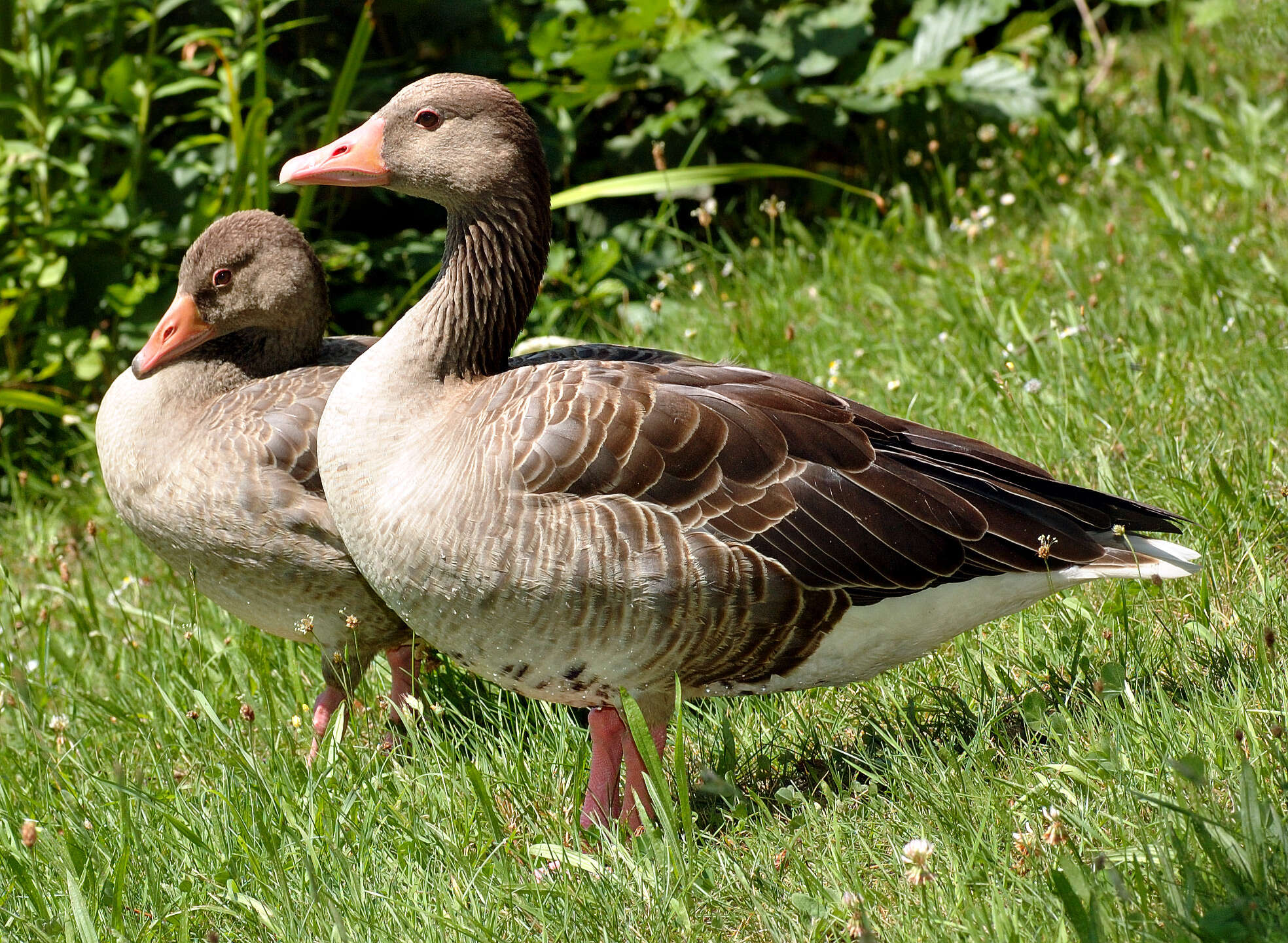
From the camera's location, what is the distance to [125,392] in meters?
Answer: 4.36

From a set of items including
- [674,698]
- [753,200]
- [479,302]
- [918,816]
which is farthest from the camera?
[753,200]

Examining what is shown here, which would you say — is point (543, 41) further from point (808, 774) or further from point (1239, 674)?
point (1239, 674)

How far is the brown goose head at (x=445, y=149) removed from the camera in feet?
12.1

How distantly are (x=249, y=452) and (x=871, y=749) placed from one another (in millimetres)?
2036

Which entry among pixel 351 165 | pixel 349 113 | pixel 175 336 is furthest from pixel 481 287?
pixel 349 113

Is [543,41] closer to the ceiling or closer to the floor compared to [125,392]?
closer to the ceiling

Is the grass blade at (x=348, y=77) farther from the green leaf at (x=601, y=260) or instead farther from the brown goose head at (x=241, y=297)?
the green leaf at (x=601, y=260)

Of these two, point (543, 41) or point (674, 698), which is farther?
point (543, 41)

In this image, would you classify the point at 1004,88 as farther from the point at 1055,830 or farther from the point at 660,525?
the point at 1055,830

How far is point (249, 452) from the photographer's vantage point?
400 centimetres

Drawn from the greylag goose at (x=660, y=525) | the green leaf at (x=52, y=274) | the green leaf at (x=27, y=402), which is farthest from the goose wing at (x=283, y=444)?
the green leaf at (x=52, y=274)

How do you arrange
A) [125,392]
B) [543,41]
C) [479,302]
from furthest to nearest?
[543,41] → [125,392] → [479,302]

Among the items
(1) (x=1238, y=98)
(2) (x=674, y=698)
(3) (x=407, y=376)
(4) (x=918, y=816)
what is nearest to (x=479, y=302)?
(3) (x=407, y=376)

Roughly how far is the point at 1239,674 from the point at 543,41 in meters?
4.81
